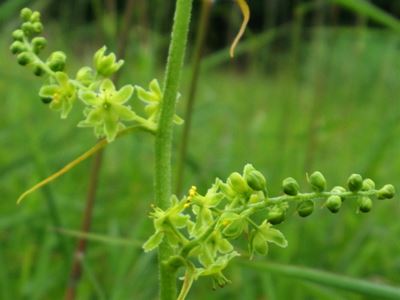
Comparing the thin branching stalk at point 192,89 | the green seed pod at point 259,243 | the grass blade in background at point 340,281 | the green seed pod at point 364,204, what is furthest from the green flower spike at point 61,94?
the thin branching stalk at point 192,89

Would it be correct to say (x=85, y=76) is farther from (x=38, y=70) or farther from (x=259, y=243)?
Result: (x=259, y=243)

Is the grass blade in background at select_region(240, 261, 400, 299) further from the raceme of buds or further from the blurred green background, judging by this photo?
the raceme of buds

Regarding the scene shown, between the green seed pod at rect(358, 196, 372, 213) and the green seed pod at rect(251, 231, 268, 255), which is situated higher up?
the green seed pod at rect(358, 196, 372, 213)

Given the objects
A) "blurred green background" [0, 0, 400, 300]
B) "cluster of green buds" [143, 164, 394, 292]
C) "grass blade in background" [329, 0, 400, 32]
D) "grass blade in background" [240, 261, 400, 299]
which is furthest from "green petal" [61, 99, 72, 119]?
"grass blade in background" [329, 0, 400, 32]

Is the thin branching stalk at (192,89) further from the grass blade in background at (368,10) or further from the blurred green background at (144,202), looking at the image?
the grass blade in background at (368,10)

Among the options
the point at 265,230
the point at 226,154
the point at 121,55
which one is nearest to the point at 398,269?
the point at 226,154

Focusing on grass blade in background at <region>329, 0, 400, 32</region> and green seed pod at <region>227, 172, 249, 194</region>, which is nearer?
green seed pod at <region>227, 172, 249, 194</region>
